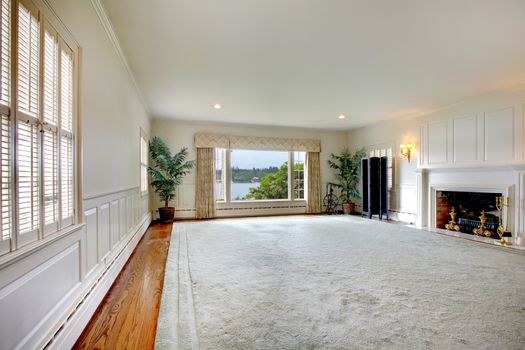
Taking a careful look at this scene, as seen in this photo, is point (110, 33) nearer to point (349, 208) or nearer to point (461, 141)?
point (461, 141)

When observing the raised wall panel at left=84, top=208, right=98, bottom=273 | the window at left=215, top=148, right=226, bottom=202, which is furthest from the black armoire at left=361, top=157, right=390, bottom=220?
the raised wall panel at left=84, top=208, right=98, bottom=273

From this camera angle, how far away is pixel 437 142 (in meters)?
5.79

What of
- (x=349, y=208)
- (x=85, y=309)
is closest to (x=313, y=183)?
(x=349, y=208)

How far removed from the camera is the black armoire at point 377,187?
273 inches

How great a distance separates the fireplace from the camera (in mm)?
4984

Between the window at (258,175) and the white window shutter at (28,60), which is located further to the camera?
the window at (258,175)

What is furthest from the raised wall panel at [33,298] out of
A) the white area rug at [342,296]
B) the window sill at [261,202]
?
the window sill at [261,202]

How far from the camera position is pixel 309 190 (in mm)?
8258

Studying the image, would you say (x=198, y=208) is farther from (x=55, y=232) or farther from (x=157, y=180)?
(x=55, y=232)

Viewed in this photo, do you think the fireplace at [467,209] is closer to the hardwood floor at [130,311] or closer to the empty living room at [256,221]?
the empty living room at [256,221]

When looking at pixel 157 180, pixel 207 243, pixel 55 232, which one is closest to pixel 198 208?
pixel 157 180

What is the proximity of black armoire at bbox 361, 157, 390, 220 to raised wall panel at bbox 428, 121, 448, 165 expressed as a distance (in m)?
1.13

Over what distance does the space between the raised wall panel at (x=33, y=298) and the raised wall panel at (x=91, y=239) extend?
0.35m

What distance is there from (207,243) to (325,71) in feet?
10.4
